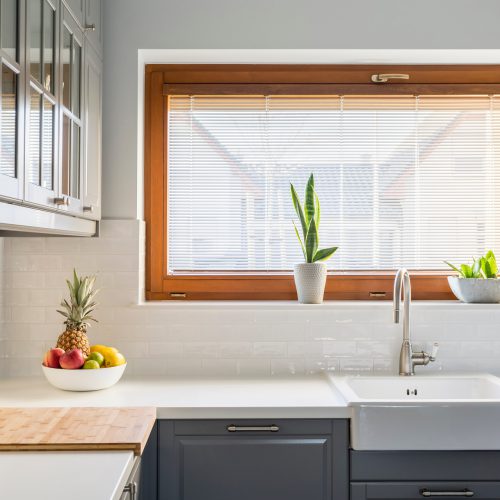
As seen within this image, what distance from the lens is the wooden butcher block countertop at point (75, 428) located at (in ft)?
5.50

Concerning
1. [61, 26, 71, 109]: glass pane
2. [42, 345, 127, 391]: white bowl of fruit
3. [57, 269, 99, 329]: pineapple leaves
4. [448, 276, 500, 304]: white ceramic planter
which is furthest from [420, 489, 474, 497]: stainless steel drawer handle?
[61, 26, 71, 109]: glass pane

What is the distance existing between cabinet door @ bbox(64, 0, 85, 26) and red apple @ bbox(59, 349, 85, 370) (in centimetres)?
119

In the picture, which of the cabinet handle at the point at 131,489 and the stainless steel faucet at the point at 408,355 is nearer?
the cabinet handle at the point at 131,489

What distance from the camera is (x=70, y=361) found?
229 cm

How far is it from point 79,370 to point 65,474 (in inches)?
32.1

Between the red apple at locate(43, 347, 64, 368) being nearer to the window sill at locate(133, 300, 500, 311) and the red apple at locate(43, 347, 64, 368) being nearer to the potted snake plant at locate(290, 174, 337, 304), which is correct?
the window sill at locate(133, 300, 500, 311)

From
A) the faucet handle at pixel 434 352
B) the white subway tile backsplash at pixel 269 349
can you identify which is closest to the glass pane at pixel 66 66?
the white subway tile backsplash at pixel 269 349

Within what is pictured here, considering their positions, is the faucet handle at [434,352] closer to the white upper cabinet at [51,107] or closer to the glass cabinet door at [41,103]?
the white upper cabinet at [51,107]

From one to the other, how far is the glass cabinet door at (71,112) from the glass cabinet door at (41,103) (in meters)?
0.10

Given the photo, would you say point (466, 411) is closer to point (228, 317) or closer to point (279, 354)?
point (279, 354)

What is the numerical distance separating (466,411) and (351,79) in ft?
5.26

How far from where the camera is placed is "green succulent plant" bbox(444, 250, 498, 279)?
2764 mm

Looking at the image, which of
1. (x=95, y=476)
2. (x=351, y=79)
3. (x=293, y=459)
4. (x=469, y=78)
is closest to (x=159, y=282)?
(x=293, y=459)

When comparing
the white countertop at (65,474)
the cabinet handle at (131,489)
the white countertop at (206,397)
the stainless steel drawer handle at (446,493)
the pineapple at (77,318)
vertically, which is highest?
the pineapple at (77,318)
